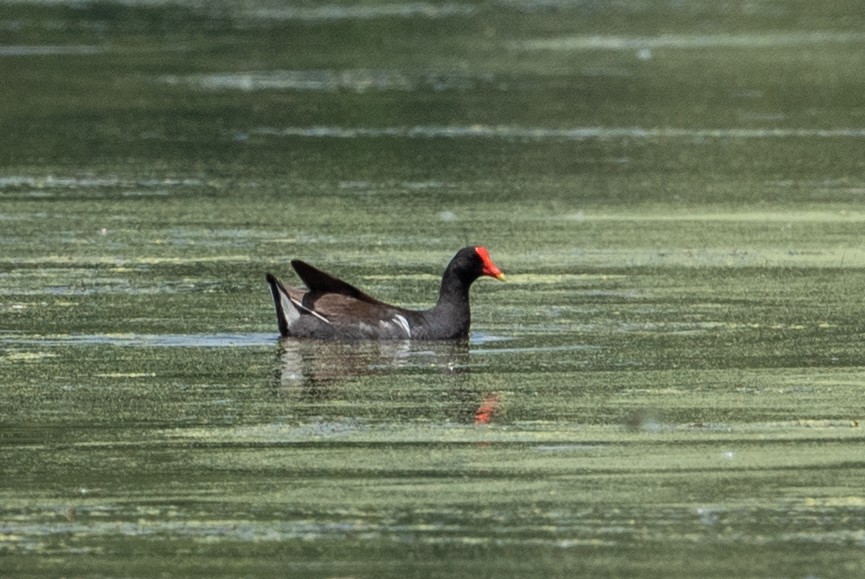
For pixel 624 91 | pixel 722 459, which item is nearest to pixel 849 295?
pixel 722 459

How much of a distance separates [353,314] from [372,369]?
95 cm

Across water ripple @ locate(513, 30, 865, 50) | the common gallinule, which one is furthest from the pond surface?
water ripple @ locate(513, 30, 865, 50)

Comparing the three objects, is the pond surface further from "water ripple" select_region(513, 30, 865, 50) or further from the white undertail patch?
"water ripple" select_region(513, 30, 865, 50)

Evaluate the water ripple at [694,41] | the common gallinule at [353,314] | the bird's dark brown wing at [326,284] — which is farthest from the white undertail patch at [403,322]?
the water ripple at [694,41]

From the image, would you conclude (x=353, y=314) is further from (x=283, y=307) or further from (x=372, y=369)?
(x=372, y=369)

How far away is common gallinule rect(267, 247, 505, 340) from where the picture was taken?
1210cm

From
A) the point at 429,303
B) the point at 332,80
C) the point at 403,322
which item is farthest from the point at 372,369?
the point at 332,80

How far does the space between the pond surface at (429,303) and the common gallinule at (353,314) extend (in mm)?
169

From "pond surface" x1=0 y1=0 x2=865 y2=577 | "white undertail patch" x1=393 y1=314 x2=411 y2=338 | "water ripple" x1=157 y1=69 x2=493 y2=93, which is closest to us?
"pond surface" x1=0 y1=0 x2=865 y2=577

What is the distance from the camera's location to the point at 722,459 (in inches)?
340

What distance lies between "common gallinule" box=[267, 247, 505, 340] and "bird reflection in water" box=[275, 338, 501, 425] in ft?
0.21

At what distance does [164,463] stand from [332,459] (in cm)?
62

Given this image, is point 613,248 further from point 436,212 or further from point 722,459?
point 722,459

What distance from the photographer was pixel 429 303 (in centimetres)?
1334
